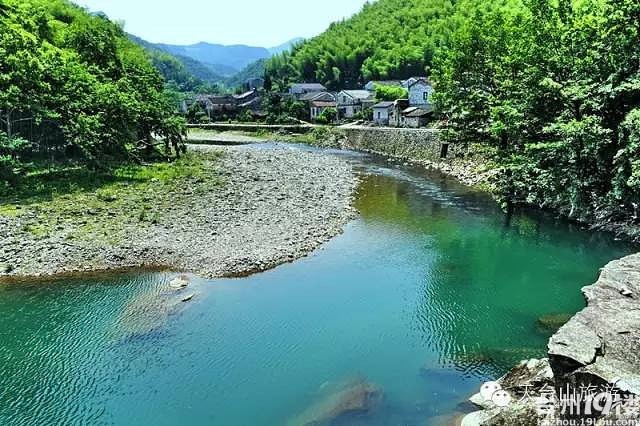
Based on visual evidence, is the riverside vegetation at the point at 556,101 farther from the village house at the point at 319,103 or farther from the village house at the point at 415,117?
the village house at the point at 319,103

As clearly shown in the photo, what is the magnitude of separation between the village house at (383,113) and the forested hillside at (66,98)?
101ft

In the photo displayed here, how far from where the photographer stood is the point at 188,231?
856 inches

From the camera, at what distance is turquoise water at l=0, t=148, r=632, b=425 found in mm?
11320

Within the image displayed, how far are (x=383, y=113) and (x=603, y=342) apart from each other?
59390 mm

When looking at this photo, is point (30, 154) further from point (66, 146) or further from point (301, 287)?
point (301, 287)

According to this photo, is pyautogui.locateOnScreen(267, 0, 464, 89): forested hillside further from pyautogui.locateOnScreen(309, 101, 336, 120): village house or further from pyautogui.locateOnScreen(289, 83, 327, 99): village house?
pyautogui.locateOnScreen(309, 101, 336, 120): village house

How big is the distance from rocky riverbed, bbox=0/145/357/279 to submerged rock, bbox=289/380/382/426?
298 inches

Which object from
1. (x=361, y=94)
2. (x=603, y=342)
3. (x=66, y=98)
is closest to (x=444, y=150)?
(x=66, y=98)

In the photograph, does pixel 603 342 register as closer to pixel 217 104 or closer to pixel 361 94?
pixel 361 94

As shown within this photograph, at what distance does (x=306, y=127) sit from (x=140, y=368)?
61.2 meters

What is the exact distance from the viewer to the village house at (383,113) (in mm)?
65700

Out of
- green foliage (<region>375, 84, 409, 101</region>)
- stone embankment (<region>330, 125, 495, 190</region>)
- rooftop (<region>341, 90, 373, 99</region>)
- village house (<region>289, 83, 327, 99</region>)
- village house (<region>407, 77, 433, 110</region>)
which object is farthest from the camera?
village house (<region>289, 83, 327, 99</region>)

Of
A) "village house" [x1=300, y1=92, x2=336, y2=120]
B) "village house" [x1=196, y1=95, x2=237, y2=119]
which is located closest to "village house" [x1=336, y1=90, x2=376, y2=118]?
"village house" [x1=300, y1=92, x2=336, y2=120]

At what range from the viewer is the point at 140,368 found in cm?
1254
